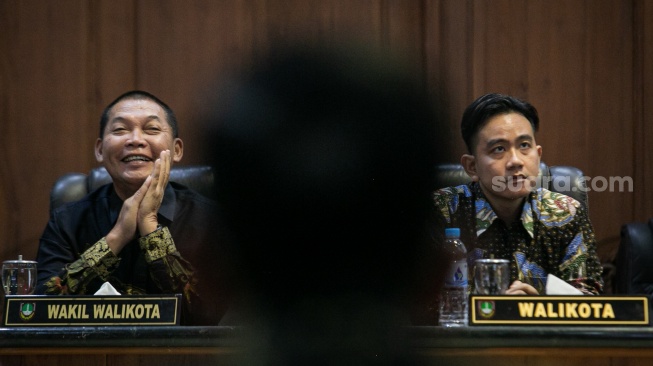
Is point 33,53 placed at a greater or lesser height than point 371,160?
greater

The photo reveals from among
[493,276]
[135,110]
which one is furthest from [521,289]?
[135,110]

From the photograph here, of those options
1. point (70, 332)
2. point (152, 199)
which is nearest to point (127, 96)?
point (152, 199)

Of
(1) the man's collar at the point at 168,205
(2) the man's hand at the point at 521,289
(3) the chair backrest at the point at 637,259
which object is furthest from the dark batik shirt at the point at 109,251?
(3) the chair backrest at the point at 637,259

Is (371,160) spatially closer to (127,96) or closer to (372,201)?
(372,201)

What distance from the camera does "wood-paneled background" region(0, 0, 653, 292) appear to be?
2.90 m

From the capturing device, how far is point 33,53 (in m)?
2.91

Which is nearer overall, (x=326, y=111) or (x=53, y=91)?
(x=326, y=111)

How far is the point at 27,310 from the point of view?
52.9 inches

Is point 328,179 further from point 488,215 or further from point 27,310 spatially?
point 488,215

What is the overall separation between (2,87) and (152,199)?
1.36 m

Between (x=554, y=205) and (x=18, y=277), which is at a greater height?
(x=554, y=205)

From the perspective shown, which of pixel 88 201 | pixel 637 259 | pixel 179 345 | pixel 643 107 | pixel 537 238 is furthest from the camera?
pixel 643 107

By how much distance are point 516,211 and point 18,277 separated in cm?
112

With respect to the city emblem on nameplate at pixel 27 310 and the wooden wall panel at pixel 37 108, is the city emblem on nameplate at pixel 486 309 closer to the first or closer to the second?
the city emblem on nameplate at pixel 27 310
